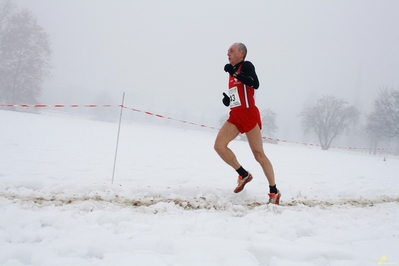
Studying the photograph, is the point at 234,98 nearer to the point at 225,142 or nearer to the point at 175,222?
the point at 225,142

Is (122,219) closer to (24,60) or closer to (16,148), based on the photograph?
(16,148)

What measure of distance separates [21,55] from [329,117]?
44709 mm

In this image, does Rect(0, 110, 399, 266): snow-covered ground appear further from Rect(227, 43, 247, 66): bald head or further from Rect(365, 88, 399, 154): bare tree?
Rect(365, 88, 399, 154): bare tree

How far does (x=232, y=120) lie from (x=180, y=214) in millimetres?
1633

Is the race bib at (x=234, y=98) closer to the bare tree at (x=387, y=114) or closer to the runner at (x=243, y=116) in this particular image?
the runner at (x=243, y=116)

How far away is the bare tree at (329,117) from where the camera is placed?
125 feet

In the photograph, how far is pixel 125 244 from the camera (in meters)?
1.92

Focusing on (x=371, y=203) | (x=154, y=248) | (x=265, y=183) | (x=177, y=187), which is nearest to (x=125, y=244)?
(x=154, y=248)

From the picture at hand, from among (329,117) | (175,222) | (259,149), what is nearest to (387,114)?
(329,117)

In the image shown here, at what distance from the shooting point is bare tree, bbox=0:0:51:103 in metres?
24.0

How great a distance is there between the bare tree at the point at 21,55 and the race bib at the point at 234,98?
28.3 m

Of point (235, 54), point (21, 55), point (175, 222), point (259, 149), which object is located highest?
point (21, 55)

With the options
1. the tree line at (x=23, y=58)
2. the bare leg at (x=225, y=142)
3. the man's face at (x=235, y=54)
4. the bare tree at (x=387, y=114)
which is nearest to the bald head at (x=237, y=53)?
the man's face at (x=235, y=54)

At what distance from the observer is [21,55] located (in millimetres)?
24281
